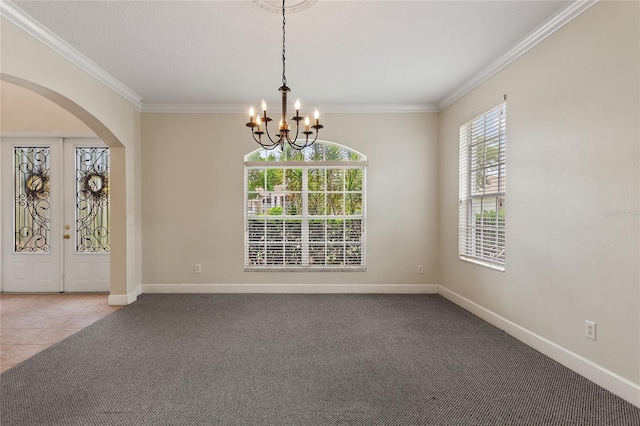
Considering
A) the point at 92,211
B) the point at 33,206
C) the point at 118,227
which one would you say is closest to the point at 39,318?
the point at 118,227

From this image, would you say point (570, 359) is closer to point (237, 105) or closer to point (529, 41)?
point (529, 41)

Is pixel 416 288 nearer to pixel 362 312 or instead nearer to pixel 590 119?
pixel 362 312

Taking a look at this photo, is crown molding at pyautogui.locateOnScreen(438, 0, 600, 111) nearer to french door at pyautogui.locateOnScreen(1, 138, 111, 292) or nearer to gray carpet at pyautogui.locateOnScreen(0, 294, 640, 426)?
gray carpet at pyautogui.locateOnScreen(0, 294, 640, 426)

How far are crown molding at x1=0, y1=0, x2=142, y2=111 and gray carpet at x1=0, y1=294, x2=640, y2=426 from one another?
2821 millimetres

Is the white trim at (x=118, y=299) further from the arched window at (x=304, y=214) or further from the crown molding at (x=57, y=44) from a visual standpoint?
the crown molding at (x=57, y=44)

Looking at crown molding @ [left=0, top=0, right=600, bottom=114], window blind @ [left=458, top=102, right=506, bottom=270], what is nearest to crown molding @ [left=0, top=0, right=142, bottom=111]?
crown molding @ [left=0, top=0, right=600, bottom=114]

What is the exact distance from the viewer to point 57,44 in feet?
9.82

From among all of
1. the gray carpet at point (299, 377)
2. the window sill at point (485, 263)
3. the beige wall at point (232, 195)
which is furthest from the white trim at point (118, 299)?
the window sill at point (485, 263)

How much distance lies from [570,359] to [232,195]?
14.0 ft

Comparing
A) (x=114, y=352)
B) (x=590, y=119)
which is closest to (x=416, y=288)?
(x=590, y=119)

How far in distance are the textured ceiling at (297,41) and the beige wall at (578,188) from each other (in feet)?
1.58

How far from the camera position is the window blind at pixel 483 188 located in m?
3.43

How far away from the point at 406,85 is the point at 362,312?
115 inches

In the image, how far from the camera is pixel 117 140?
4.16 meters
